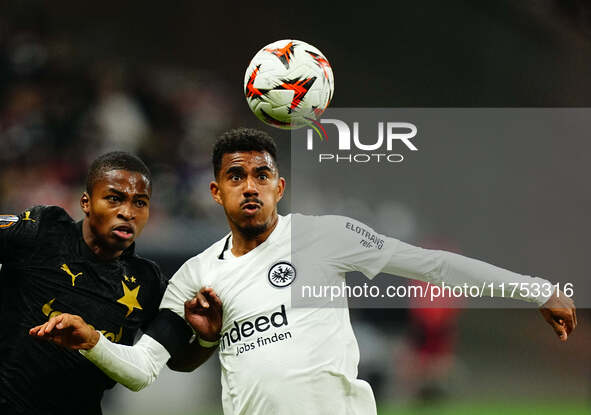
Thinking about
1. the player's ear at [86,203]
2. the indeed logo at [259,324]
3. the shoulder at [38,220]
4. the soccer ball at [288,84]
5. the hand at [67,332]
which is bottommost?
→ the hand at [67,332]

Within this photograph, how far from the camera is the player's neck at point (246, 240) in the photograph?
3.59 m

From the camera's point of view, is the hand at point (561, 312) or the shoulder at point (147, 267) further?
the shoulder at point (147, 267)

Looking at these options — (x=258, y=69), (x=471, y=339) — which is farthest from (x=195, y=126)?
(x=258, y=69)

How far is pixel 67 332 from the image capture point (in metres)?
3.04

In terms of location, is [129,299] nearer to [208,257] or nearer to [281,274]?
[208,257]

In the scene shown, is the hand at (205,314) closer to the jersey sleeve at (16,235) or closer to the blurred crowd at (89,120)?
the jersey sleeve at (16,235)

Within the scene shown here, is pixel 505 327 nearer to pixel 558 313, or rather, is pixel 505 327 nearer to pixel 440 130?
pixel 440 130

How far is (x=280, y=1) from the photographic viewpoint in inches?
369

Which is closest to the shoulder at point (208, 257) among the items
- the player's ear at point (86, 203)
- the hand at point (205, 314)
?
the hand at point (205, 314)

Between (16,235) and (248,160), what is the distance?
121 centimetres

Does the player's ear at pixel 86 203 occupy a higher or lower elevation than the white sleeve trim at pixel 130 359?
higher

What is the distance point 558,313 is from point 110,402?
4.73 m

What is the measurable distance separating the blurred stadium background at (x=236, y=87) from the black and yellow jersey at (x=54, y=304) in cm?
406

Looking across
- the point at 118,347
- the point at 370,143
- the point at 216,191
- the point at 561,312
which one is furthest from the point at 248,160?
the point at 370,143
